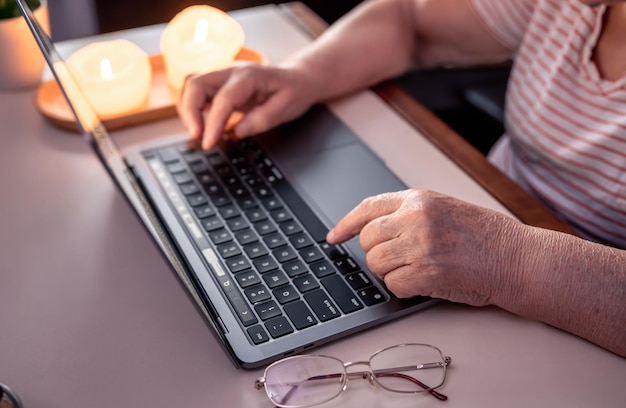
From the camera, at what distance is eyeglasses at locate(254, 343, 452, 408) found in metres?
0.73

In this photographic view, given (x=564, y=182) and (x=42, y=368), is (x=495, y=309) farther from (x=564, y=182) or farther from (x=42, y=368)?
(x=42, y=368)

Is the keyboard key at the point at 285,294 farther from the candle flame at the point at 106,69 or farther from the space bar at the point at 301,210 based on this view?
the candle flame at the point at 106,69

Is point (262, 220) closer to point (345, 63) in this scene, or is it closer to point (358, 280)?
point (358, 280)

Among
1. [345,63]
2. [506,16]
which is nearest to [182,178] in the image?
[345,63]

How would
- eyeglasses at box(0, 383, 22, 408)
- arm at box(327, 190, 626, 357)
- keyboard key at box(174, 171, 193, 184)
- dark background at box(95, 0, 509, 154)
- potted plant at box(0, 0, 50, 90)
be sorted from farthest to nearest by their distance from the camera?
dark background at box(95, 0, 509, 154), potted plant at box(0, 0, 50, 90), keyboard key at box(174, 171, 193, 184), arm at box(327, 190, 626, 357), eyeglasses at box(0, 383, 22, 408)

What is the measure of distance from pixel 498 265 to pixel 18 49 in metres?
0.77

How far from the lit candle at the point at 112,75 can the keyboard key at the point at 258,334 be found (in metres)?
0.48

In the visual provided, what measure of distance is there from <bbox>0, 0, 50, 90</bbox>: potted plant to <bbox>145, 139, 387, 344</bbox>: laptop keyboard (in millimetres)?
276

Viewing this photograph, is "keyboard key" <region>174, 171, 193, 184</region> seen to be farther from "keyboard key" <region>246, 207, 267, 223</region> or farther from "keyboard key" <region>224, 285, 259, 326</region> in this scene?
A: "keyboard key" <region>224, 285, 259, 326</region>

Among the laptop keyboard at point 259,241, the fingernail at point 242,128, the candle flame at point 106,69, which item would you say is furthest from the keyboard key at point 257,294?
the candle flame at point 106,69

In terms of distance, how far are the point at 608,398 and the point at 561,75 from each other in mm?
530

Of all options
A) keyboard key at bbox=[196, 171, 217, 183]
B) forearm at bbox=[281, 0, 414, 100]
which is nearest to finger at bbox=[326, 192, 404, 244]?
keyboard key at bbox=[196, 171, 217, 183]

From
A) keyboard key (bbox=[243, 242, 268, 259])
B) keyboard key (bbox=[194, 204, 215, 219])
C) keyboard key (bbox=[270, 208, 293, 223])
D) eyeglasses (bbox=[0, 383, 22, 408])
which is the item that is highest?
eyeglasses (bbox=[0, 383, 22, 408])

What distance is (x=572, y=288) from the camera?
0.78m
